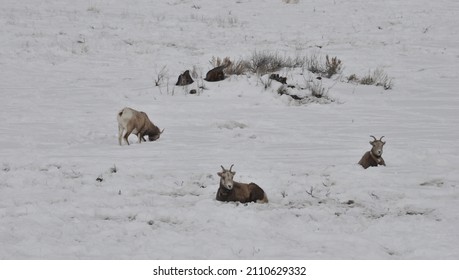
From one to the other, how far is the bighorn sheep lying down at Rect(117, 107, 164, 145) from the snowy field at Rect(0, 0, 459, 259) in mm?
280

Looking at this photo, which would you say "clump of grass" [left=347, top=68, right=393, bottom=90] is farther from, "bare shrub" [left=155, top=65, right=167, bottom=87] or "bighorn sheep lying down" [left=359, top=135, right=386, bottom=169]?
"bighorn sheep lying down" [left=359, top=135, right=386, bottom=169]

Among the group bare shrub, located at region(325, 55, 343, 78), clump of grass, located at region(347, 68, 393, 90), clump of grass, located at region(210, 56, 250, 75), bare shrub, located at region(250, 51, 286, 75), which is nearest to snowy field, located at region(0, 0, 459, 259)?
clump of grass, located at region(347, 68, 393, 90)

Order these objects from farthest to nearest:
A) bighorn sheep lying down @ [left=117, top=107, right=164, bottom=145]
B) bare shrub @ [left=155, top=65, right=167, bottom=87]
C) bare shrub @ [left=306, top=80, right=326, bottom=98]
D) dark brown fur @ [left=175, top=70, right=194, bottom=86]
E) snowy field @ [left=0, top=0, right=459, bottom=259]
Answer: bare shrub @ [left=155, top=65, right=167, bottom=87] → dark brown fur @ [left=175, top=70, right=194, bottom=86] → bare shrub @ [left=306, top=80, right=326, bottom=98] → bighorn sheep lying down @ [left=117, top=107, right=164, bottom=145] → snowy field @ [left=0, top=0, right=459, bottom=259]

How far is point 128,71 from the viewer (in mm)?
15438

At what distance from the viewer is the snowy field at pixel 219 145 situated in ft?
18.6

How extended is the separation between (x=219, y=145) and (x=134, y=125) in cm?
149

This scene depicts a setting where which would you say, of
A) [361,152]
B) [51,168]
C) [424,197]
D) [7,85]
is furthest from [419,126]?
[7,85]

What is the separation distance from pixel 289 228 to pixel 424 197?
1.88 meters

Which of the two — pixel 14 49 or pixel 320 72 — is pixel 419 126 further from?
pixel 14 49

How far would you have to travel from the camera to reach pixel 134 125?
9656 mm

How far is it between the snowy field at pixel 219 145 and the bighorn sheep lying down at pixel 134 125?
280 mm

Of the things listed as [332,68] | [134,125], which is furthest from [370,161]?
[332,68]

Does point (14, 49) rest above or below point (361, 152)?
above

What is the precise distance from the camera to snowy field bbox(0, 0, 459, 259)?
568 cm
